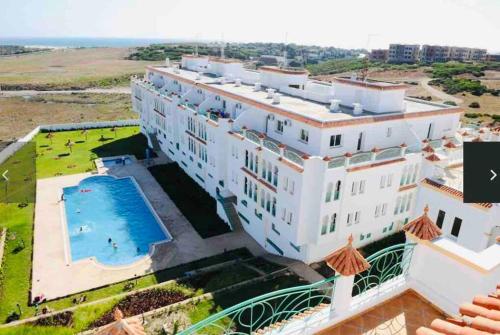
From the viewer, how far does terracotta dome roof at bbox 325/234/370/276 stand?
988 centimetres

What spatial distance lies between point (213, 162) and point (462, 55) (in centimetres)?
18168

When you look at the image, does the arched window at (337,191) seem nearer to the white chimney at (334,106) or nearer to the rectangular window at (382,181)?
the rectangular window at (382,181)

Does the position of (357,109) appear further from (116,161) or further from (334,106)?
(116,161)

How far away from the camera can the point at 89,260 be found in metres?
29.5

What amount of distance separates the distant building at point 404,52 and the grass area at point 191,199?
153553mm

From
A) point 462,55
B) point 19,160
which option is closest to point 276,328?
point 19,160

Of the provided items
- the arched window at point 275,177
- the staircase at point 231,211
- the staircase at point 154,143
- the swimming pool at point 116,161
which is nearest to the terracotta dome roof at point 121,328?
the arched window at point 275,177

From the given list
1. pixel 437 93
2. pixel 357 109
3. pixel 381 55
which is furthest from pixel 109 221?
pixel 381 55

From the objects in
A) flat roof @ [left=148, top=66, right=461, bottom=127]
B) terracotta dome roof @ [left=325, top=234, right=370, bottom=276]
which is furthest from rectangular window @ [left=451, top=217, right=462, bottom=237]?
terracotta dome roof @ [left=325, top=234, right=370, bottom=276]

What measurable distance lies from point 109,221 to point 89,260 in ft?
22.7

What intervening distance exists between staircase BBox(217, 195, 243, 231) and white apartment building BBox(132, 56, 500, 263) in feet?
0.33

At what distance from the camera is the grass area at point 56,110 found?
6900cm

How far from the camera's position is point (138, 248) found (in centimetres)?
3136

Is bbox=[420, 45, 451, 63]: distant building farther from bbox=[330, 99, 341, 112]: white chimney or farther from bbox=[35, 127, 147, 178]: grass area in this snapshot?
bbox=[330, 99, 341, 112]: white chimney
